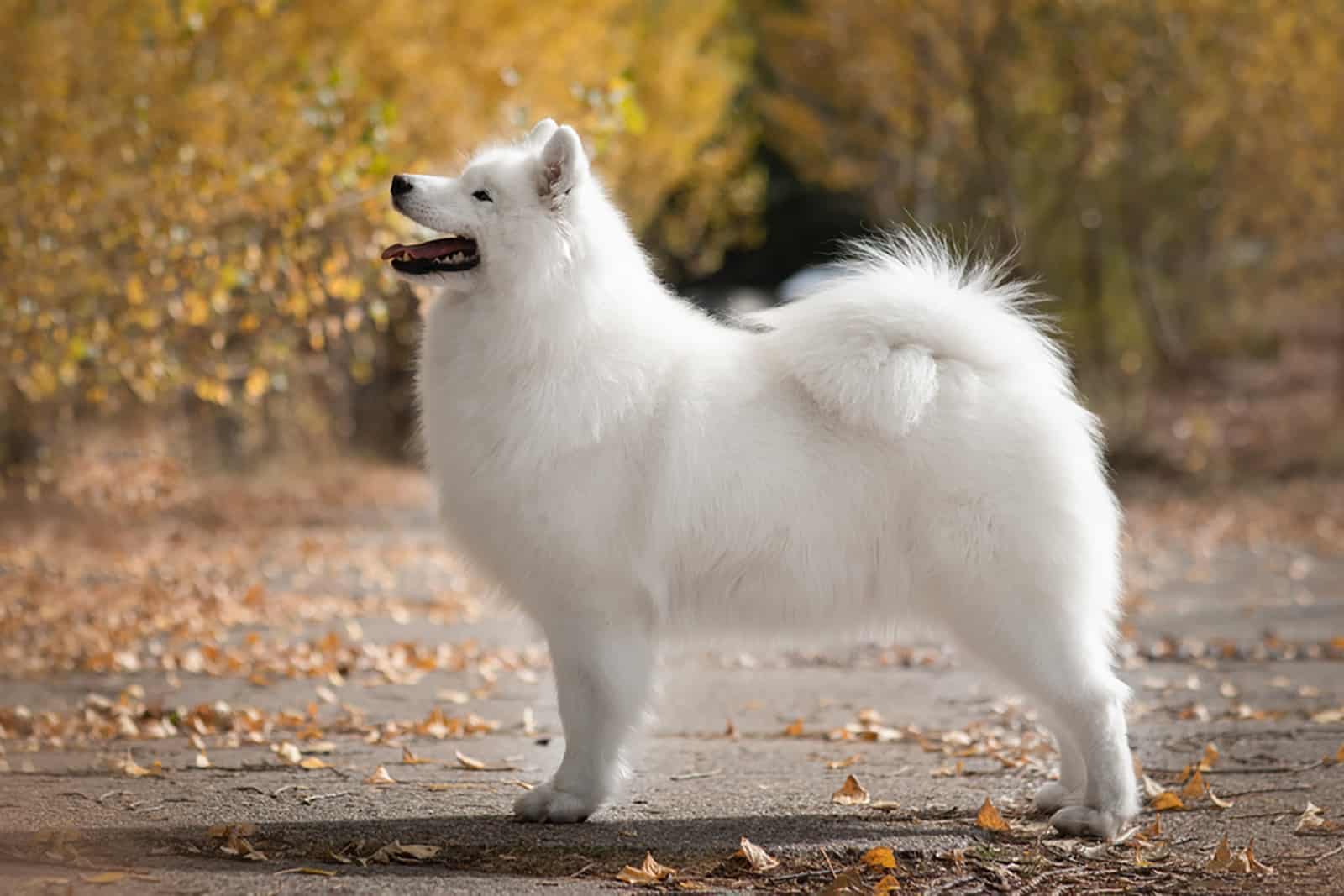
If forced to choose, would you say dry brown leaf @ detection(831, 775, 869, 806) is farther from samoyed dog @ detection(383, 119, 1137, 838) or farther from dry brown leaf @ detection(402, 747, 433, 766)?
dry brown leaf @ detection(402, 747, 433, 766)

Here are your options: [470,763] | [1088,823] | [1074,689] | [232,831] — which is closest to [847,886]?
[1088,823]

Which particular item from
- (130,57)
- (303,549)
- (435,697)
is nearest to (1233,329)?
(303,549)

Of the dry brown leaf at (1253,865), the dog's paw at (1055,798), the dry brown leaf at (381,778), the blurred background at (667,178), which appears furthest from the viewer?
the blurred background at (667,178)

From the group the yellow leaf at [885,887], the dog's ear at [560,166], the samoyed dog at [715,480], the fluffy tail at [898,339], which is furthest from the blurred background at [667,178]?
the yellow leaf at [885,887]

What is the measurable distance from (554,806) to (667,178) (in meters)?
20.5

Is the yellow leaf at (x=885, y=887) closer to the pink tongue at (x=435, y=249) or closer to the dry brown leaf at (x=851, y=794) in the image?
the dry brown leaf at (x=851, y=794)

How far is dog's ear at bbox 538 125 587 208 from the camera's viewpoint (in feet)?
15.9

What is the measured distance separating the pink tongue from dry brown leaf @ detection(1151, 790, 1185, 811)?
113 inches

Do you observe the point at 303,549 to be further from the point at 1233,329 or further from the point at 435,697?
the point at 1233,329

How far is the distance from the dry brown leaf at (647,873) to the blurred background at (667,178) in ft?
7.93

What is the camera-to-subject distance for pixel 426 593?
1177 cm

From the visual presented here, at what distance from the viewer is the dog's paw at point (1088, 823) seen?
15.6 feet

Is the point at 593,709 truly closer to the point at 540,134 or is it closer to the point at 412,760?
the point at 412,760

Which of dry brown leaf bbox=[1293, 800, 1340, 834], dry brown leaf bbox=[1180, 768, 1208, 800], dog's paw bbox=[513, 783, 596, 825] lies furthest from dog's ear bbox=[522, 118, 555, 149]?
dry brown leaf bbox=[1293, 800, 1340, 834]
